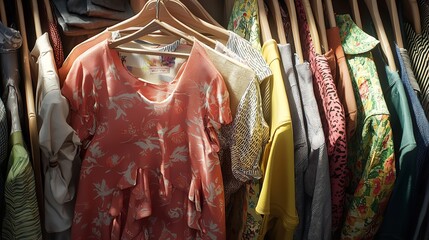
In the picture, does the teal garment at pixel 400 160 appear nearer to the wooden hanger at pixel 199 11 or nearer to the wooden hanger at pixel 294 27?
the wooden hanger at pixel 294 27

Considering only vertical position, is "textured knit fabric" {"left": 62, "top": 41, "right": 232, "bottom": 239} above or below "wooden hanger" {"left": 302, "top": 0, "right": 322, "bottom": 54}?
below

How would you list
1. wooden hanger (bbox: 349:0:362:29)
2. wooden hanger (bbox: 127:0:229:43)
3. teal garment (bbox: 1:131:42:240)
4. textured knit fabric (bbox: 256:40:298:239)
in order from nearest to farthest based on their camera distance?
teal garment (bbox: 1:131:42:240), textured knit fabric (bbox: 256:40:298:239), wooden hanger (bbox: 127:0:229:43), wooden hanger (bbox: 349:0:362:29)

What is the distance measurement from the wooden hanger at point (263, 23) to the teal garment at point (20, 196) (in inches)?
23.0

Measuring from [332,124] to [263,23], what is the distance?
30 centimetres

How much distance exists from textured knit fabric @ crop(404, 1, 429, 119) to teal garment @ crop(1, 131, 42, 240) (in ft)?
2.93

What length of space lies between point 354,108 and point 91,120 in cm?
58

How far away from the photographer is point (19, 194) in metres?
0.77

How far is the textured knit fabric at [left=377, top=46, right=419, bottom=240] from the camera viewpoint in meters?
0.92

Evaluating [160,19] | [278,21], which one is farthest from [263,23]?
[160,19]

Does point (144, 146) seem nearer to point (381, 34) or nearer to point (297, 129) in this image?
point (297, 129)

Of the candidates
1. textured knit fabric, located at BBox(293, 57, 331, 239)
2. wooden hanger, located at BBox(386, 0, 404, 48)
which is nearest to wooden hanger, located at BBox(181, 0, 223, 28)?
textured knit fabric, located at BBox(293, 57, 331, 239)

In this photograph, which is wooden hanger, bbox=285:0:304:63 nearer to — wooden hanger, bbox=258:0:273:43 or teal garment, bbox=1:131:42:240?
wooden hanger, bbox=258:0:273:43

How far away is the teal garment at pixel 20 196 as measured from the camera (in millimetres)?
763

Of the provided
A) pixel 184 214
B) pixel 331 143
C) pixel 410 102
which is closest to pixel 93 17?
pixel 184 214
